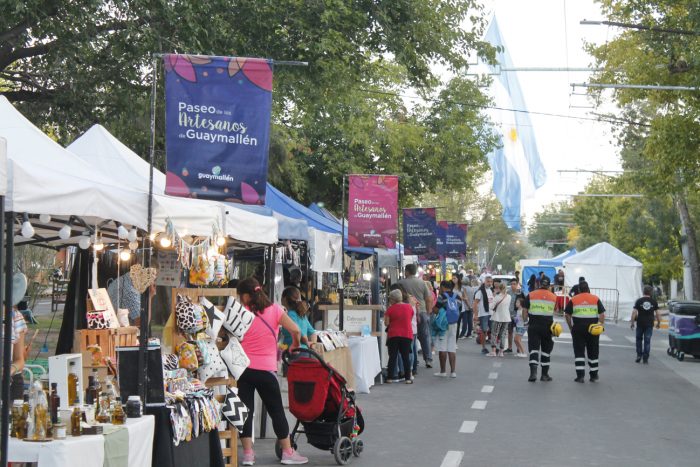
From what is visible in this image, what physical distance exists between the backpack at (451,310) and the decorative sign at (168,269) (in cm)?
894

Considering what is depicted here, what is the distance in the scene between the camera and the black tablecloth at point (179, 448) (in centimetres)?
788

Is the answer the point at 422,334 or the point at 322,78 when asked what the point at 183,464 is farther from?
the point at 422,334

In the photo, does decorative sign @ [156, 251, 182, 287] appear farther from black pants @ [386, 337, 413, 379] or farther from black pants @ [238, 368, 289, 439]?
black pants @ [386, 337, 413, 379]

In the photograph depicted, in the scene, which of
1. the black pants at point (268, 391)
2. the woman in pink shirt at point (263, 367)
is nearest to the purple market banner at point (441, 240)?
the woman in pink shirt at point (263, 367)

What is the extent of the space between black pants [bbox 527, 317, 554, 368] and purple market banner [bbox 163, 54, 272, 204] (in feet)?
33.5

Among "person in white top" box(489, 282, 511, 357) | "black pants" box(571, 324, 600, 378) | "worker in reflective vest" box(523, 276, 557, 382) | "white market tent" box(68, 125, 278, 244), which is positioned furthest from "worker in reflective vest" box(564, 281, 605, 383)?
"white market tent" box(68, 125, 278, 244)

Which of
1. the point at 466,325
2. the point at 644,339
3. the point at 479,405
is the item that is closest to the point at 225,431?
the point at 479,405

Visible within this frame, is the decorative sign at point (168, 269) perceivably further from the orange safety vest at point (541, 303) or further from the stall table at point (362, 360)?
the orange safety vest at point (541, 303)

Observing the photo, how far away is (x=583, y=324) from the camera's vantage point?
1828 cm

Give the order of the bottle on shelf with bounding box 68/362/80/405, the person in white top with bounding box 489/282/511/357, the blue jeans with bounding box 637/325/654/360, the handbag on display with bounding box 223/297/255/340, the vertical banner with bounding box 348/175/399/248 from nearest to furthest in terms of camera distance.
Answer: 1. the bottle on shelf with bounding box 68/362/80/405
2. the handbag on display with bounding box 223/297/255/340
3. the vertical banner with bounding box 348/175/399/248
4. the blue jeans with bounding box 637/325/654/360
5. the person in white top with bounding box 489/282/511/357

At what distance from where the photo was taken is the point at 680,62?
2539cm

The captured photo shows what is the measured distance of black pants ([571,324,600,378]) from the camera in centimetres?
1827

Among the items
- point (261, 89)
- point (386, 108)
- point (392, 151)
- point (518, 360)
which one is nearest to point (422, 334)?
point (518, 360)

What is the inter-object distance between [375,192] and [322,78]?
7.55ft
